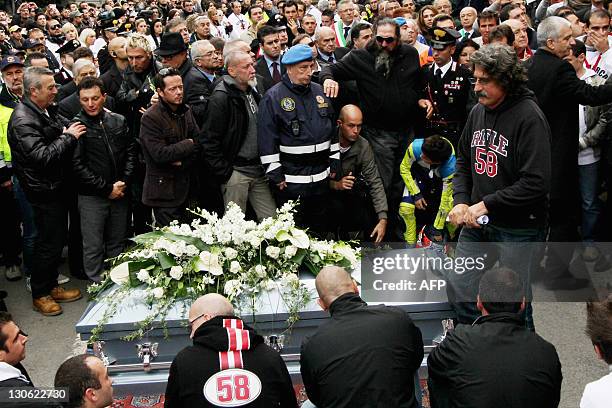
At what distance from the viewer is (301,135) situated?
5293 mm

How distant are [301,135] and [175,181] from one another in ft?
3.45

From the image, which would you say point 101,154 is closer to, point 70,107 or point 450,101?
point 70,107

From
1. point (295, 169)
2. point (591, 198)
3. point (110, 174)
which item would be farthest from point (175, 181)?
point (591, 198)

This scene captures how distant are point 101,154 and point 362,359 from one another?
10.9 ft

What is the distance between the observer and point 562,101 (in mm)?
5418

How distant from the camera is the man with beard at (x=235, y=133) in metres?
5.43

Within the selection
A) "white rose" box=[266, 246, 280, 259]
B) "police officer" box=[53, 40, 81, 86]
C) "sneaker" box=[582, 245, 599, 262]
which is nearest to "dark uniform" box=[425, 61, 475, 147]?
"sneaker" box=[582, 245, 599, 262]

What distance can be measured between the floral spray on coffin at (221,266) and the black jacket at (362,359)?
0.68m

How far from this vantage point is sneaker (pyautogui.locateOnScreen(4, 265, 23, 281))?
249 inches

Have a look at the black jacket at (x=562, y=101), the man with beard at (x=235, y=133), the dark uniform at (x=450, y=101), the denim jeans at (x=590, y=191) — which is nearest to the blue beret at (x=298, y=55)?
the man with beard at (x=235, y=133)

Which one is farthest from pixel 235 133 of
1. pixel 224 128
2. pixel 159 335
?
pixel 159 335

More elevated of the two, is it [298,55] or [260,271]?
[298,55]

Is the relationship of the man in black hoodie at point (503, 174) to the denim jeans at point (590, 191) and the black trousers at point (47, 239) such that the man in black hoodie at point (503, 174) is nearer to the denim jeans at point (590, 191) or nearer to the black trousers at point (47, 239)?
the denim jeans at point (590, 191)

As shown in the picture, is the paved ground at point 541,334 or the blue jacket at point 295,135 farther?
the blue jacket at point 295,135
